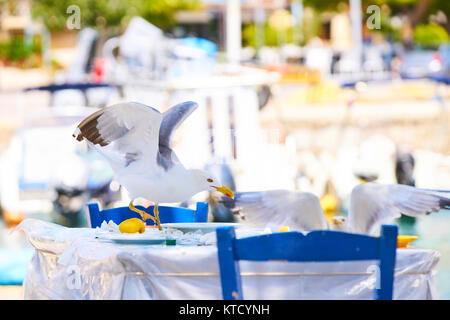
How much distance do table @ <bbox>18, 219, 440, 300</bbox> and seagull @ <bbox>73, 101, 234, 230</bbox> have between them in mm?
361

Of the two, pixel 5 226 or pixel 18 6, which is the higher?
pixel 18 6

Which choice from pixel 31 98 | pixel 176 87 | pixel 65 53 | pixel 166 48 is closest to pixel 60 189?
pixel 176 87

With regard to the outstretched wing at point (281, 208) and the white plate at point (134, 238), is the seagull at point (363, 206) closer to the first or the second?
the outstretched wing at point (281, 208)

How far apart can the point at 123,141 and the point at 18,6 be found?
38046 millimetres

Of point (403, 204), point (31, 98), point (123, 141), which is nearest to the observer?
point (403, 204)

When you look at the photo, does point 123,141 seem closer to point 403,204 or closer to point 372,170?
point 403,204

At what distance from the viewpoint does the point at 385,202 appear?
281cm

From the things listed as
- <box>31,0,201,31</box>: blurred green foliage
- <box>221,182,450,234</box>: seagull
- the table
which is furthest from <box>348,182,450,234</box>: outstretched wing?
<box>31,0,201,31</box>: blurred green foliage

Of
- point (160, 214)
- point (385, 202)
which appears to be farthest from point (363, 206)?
point (160, 214)

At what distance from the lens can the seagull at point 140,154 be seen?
2922 millimetres

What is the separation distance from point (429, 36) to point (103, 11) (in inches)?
510

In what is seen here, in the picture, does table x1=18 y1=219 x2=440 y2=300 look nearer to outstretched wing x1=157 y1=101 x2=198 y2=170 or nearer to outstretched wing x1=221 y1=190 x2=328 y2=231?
outstretched wing x1=221 y1=190 x2=328 y2=231

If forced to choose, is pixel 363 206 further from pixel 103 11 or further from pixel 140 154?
pixel 103 11

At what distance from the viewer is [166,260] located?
2.47m
